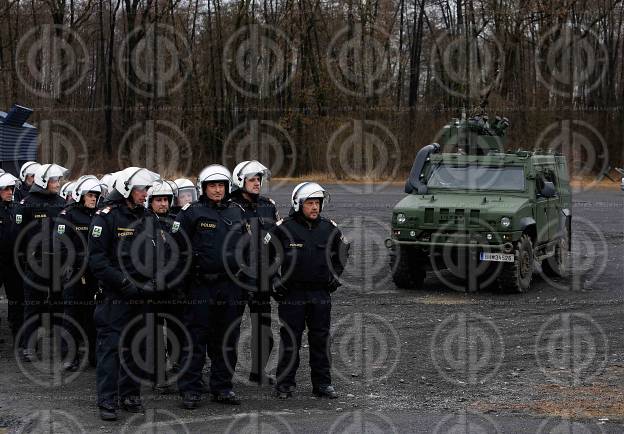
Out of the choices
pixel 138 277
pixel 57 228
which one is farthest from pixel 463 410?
pixel 57 228

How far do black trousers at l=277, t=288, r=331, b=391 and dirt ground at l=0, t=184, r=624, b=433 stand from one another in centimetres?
23

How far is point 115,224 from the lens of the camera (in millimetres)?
8062

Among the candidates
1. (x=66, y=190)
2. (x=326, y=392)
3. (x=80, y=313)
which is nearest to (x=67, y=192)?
(x=66, y=190)

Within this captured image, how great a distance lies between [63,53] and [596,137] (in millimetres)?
26521

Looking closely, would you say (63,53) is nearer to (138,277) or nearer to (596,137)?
(596,137)

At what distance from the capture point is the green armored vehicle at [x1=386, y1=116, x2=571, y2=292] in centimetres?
1431

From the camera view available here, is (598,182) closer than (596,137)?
Yes

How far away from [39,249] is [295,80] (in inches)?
1524

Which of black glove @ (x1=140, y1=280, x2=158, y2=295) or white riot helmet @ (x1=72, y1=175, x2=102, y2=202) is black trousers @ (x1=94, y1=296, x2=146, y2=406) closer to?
black glove @ (x1=140, y1=280, x2=158, y2=295)

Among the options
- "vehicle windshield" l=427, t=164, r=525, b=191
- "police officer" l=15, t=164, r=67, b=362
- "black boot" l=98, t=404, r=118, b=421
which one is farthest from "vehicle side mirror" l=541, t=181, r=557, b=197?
"black boot" l=98, t=404, r=118, b=421

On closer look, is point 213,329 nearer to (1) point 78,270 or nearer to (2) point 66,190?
(1) point 78,270

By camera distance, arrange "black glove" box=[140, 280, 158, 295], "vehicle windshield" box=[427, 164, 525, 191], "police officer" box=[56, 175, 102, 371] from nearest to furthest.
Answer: "black glove" box=[140, 280, 158, 295]
"police officer" box=[56, 175, 102, 371]
"vehicle windshield" box=[427, 164, 525, 191]

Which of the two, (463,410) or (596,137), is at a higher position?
(596,137)

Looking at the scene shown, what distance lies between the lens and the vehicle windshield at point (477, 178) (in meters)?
15.3
